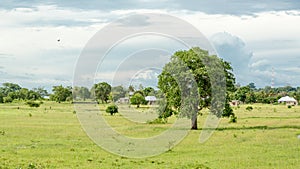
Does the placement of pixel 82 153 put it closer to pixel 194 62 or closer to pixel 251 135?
pixel 251 135

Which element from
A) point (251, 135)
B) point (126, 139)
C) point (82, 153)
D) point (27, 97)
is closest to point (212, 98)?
point (251, 135)

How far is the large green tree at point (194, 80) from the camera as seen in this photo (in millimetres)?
48469

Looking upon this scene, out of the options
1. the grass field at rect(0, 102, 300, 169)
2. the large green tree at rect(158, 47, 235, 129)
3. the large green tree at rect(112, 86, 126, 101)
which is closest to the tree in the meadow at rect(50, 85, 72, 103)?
the large green tree at rect(112, 86, 126, 101)

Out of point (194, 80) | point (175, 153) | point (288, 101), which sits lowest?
point (175, 153)

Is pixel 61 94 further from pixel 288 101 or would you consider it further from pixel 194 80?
pixel 194 80

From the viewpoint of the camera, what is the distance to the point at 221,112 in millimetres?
49500

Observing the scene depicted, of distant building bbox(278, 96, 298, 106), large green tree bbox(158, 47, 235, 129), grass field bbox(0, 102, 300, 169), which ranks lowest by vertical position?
grass field bbox(0, 102, 300, 169)

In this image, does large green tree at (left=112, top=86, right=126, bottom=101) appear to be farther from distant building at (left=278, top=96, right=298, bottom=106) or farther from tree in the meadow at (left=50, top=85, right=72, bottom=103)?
distant building at (left=278, top=96, right=298, bottom=106)

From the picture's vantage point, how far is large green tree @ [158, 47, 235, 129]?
1908 inches

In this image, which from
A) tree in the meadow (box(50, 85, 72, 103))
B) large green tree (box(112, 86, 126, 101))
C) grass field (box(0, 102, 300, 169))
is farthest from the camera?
tree in the meadow (box(50, 85, 72, 103))

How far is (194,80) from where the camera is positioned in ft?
158

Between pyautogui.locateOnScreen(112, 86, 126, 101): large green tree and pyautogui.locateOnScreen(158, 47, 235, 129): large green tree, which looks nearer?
pyautogui.locateOnScreen(158, 47, 235, 129): large green tree

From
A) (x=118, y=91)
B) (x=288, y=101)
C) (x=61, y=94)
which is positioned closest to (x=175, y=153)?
(x=118, y=91)

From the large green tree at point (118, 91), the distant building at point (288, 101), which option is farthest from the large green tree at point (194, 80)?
the distant building at point (288, 101)
